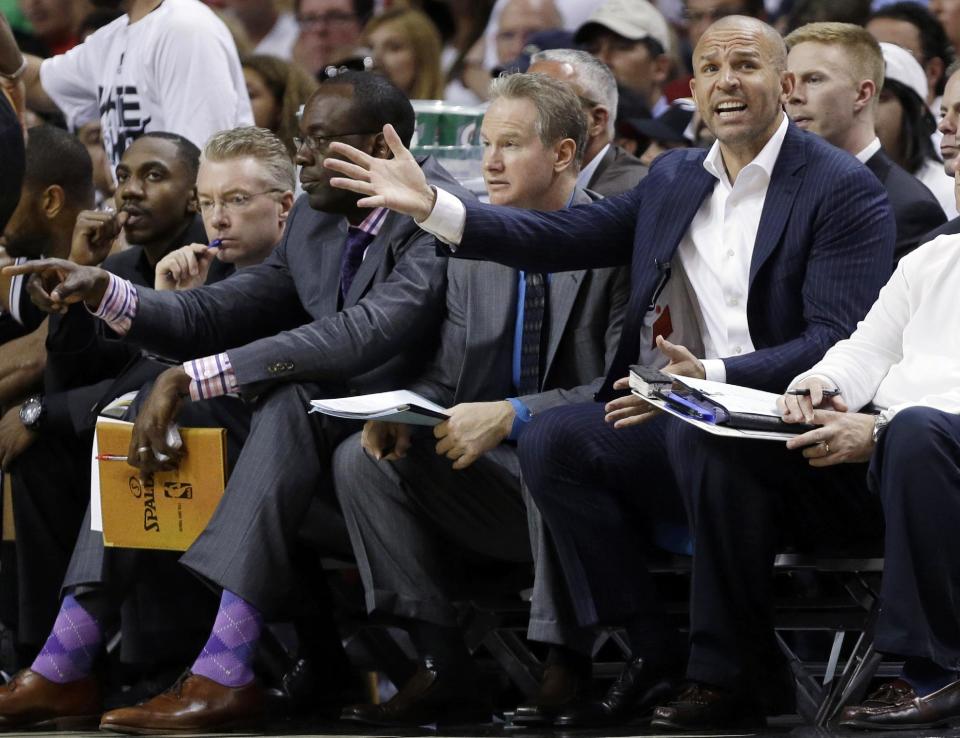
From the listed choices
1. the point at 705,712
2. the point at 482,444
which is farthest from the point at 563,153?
the point at 705,712

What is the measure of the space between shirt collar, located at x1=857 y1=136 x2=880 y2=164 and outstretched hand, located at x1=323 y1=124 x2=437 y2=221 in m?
1.41

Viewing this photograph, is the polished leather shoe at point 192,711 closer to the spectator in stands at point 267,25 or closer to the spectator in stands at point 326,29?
the spectator in stands at point 326,29

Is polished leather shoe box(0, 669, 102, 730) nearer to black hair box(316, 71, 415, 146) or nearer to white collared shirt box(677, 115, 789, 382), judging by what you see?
black hair box(316, 71, 415, 146)

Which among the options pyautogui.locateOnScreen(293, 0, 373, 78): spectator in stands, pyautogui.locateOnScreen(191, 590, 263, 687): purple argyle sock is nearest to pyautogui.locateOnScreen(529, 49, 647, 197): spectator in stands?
pyautogui.locateOnScreen(191, 590, 263, 687): purple argyle sock

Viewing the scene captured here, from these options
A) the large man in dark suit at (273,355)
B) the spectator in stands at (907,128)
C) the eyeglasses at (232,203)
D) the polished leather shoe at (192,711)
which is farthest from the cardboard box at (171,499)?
the spectator in stands at (907,128)

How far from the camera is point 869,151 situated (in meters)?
4.81

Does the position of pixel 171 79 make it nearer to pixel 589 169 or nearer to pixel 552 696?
pixel 589 169

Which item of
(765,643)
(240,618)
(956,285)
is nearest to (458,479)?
(240,618)

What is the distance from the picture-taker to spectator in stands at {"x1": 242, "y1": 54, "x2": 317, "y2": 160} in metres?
6.88

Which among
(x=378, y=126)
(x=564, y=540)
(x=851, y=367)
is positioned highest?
(x=378, y=126)

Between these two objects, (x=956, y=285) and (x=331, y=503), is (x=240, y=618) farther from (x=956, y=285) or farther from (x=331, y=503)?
(x=956, y=285)

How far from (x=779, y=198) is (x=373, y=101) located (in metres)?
1.25

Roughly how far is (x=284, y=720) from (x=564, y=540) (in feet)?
3.17

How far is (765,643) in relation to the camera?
3.66 meters
